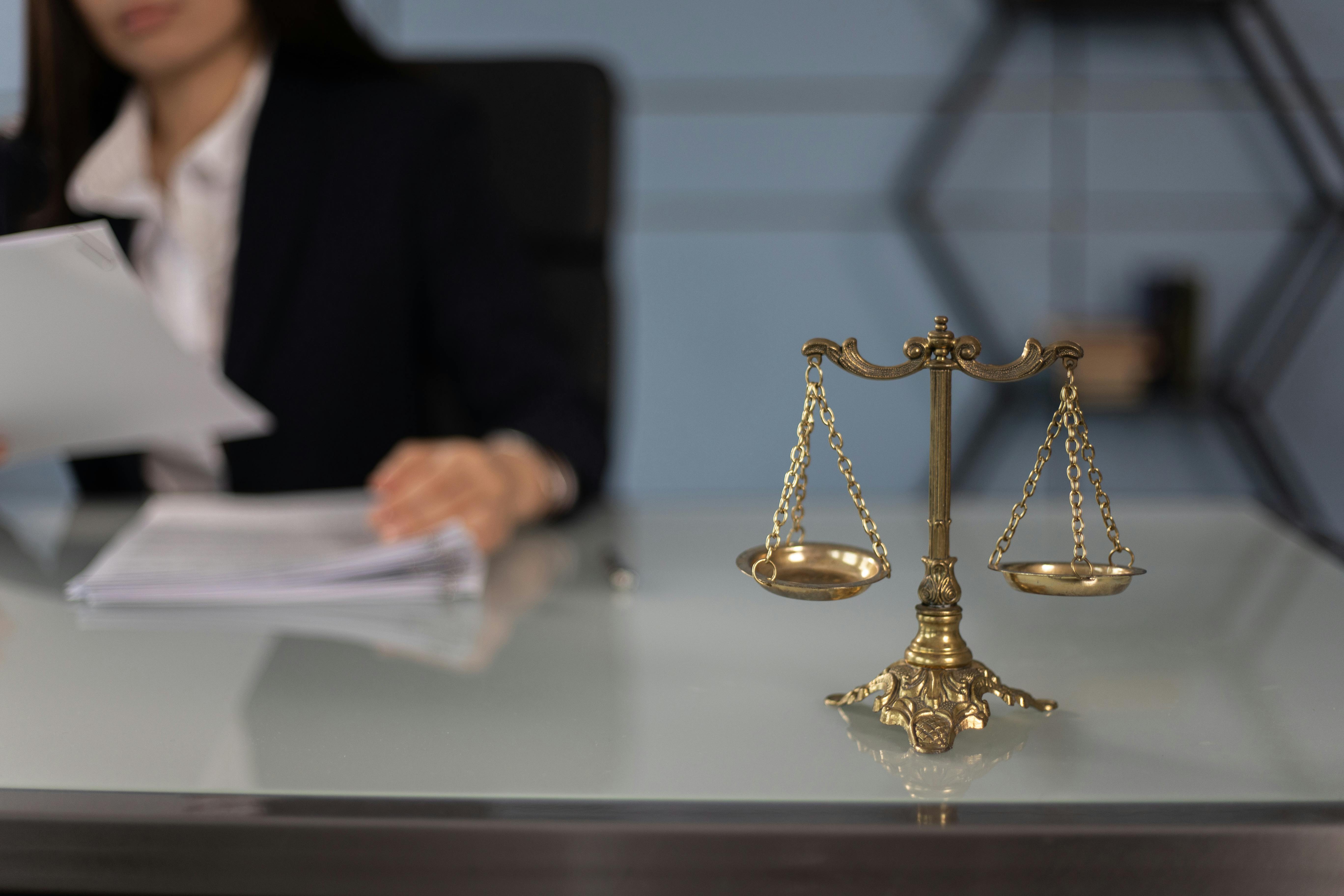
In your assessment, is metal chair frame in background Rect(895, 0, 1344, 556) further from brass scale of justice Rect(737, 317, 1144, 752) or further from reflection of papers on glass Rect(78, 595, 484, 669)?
brass scale of justice Rect(737, 317, 1144, 752)

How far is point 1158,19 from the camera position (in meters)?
3.03

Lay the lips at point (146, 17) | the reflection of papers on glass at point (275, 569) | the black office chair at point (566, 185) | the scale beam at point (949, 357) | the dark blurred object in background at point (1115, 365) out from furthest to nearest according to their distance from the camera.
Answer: the dark blurred object in background at point (1115, 365) < the black office chair at point (566, 185) < the lips at point (146, 17) < the reflection of papers on glass at point (275, 569) < the scale beam at point (949, 357)

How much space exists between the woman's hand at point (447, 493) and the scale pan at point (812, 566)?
0.42 meters

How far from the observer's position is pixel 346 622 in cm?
73

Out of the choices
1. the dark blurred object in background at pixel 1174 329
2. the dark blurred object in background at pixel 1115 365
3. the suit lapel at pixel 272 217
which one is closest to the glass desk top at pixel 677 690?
the suit lapel at pixel 272 217

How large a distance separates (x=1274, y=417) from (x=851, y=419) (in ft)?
3.81

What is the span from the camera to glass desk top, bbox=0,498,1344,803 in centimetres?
48

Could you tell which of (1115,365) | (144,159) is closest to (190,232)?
(144,159)

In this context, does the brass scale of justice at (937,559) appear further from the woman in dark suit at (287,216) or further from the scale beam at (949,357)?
the woman in dark suit at (287,216)

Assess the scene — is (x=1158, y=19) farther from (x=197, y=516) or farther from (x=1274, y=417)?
(x=197, y=516)

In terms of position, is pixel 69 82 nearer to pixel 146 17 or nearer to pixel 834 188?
pixel 146 17

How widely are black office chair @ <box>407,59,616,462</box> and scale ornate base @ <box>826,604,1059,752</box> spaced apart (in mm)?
942

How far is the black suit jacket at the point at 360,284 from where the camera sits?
134 centimetres

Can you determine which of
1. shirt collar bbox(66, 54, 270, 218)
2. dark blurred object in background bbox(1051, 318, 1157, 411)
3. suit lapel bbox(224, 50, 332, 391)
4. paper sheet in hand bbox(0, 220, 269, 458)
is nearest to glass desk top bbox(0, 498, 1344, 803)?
paper sheet in hand bbox(0, 220, 269, 458)
